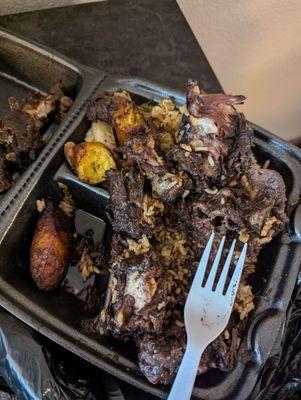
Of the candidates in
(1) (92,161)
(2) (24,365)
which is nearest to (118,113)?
(1) (92,161)

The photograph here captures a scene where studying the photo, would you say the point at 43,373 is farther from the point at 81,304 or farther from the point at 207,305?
the point at 207,305

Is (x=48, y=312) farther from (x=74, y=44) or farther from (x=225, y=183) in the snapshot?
(x=74, y=44)

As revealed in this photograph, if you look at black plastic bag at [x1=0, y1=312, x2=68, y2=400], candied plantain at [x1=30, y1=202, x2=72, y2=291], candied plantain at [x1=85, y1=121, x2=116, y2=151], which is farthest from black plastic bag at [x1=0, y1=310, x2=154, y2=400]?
candied plantain at [x1=85, y1=121, x2=116, y2=151]

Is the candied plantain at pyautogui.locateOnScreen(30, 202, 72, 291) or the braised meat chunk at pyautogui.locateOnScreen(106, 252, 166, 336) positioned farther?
the candied plantain at pyautogui.locateOnScreen(30, 202, 72, 291)

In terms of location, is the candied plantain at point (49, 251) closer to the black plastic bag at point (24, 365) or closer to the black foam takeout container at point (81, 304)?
the black foam takeout container at point (81, 304)

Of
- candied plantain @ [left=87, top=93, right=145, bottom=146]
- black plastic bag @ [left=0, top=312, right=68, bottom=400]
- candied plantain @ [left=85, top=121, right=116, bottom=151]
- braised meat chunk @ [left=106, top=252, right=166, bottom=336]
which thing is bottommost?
black plastic bag @ [left=0, top=312, right=68, bottom=400]

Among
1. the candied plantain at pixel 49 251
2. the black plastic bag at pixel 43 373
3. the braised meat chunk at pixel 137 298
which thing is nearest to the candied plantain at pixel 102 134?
the candied plantain at pixel 49 251

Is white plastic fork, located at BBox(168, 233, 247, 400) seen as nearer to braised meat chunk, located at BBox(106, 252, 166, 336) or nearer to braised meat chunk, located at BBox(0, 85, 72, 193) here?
braised meat chunk, located at BBox(106, 252, 166, 336)
